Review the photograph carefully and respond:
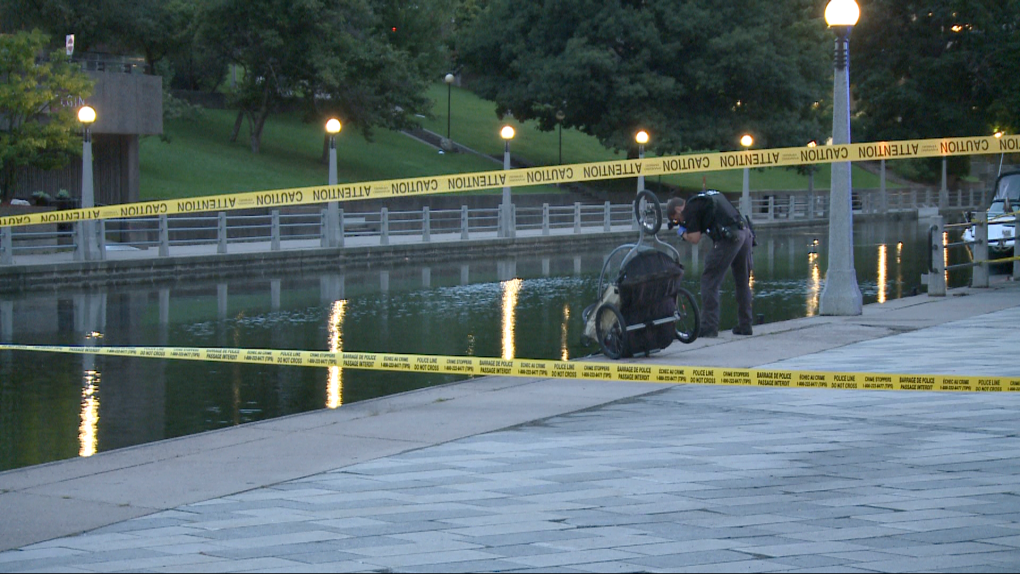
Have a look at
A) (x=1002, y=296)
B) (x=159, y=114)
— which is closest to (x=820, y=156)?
(x=1002, y=296)

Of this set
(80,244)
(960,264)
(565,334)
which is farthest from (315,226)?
(565,334)

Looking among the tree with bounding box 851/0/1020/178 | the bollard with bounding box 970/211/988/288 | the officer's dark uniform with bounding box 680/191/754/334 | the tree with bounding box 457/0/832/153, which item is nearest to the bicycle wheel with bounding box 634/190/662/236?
the officer's dark uniform with bounding box 680/191/754/334

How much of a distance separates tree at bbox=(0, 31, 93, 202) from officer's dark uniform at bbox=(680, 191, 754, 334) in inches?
870

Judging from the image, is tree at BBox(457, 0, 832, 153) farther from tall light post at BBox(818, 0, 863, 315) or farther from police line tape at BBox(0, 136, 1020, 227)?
police line tape at BBox(0, 136, 1020, 227)

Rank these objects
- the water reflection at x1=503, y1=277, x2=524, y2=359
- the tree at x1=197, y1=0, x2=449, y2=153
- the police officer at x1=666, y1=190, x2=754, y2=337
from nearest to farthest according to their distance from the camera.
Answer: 1. the police officer at x1=666, y1=190, x2=754, y2=337
2. the water reflection at x1=503, y1=277, x2=524, y2=359
3. the tree at x1=197, y1=0, x2=449, y2=153

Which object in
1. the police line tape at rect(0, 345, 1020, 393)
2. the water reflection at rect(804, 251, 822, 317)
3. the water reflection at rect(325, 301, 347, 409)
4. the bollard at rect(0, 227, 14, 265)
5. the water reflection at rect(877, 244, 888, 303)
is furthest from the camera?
the bollard at rect(0, 227, 14, 265)

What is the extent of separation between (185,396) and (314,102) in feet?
147

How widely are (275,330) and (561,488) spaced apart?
9.47 meters

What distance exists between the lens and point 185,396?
35.8ft

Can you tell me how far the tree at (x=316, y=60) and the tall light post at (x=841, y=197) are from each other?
37.6 m

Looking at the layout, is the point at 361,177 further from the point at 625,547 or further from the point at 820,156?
the point at 625,547

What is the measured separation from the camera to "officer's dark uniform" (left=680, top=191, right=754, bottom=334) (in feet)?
41.5

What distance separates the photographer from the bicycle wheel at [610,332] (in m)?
11.2

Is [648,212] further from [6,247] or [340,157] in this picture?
[340,157]
